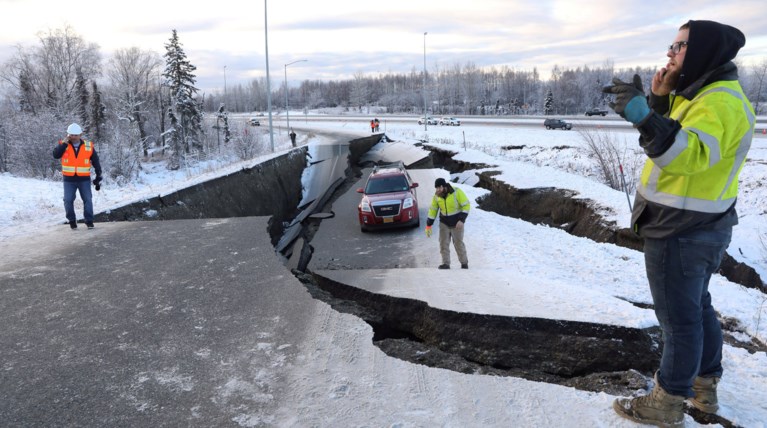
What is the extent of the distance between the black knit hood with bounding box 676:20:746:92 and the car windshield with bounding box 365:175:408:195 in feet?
38.2

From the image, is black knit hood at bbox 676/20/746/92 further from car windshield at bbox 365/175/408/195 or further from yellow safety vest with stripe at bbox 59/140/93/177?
car windshield at bbox 365/175/408/195

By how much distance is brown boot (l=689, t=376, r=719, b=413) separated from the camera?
3020mm

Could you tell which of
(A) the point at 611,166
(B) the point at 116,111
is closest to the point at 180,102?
(B) the point at 116,111

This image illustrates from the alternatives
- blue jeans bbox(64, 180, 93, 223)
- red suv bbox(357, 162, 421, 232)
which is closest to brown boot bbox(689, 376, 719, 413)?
blue jeans bbox(64, 180, 93, 223)

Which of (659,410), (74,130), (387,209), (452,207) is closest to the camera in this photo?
(659,410)

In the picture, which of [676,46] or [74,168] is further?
[74,168]

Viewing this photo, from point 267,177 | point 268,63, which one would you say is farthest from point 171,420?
point 268,63

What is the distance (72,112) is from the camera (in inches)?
1672

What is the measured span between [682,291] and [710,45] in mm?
1334

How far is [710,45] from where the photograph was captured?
2.56 metres

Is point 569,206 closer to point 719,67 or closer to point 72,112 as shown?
point 719,67

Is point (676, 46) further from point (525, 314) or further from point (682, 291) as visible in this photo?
point (525, 314)

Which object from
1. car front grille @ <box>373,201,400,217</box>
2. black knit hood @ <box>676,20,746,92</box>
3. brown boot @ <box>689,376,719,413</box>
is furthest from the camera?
→ car front grille @ <box>373,201,400,217</box>

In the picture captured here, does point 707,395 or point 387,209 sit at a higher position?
point 707,395
